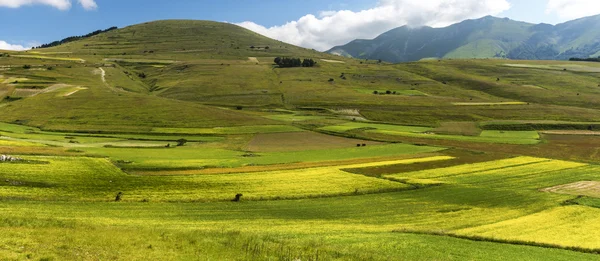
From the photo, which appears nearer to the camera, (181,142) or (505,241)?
(505,241)

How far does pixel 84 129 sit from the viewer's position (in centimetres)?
10644

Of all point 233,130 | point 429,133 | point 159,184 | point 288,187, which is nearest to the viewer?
point 159,184

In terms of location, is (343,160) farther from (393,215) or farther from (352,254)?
(352,254)

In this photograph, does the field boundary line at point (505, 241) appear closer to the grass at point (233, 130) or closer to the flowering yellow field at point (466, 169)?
the flowering yellow field at point (466, 169)

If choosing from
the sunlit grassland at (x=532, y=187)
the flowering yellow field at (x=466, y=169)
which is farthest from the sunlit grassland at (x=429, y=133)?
the sunlit grassland at (x=532, y=187)

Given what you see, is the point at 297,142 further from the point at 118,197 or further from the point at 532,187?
the point at 118,197

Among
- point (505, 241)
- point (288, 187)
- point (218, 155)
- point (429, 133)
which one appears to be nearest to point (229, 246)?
point (505, 241)

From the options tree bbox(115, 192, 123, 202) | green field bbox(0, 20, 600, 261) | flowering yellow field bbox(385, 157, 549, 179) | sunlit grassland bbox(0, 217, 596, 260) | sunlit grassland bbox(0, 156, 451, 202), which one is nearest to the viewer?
sunlit grassland bbox(0, 217, 596, 260)

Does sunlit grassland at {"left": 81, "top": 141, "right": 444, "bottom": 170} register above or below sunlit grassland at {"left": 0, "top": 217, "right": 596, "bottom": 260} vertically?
below

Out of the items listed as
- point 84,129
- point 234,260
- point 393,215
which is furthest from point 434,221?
point 84,129

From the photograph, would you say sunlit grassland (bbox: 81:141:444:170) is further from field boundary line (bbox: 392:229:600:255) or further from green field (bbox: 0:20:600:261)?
field boundary line (bbox: 392:229:600:255)

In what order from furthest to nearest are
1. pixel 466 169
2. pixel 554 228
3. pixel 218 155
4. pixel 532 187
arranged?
pixel 218 155 → pixel 466 169 → pixel 532 187 → pixel 554 228

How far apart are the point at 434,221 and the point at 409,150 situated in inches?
1857

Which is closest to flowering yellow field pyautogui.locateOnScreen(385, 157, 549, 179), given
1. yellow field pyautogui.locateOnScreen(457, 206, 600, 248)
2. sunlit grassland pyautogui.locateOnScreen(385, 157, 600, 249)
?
sunlit grassland pyautogui.locateOnScreen(385, 157, 600, 249)
